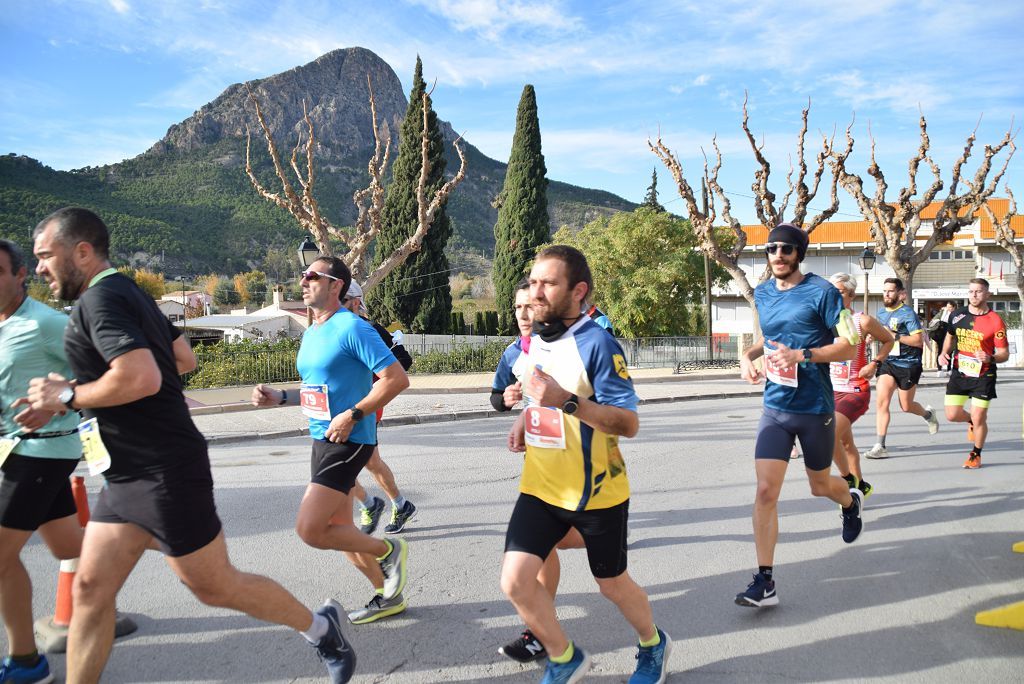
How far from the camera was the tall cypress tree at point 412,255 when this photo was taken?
34688mm

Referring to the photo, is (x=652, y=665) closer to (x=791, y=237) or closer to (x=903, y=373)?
(x=791, y=237)

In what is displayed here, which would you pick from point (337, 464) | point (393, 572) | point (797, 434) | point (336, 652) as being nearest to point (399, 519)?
point (393, 572)

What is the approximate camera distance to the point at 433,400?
52.5 feet

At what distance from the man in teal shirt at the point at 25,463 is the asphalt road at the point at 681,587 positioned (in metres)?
0.41

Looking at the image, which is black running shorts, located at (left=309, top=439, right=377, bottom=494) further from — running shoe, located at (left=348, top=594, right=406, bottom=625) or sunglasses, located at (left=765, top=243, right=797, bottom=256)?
sunglasses, located at (left=765, top=243, right=797, bottom=256)

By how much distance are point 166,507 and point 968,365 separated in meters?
8.04

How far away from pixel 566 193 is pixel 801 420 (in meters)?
136

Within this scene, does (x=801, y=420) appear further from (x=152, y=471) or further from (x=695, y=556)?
(x=152, y=471)

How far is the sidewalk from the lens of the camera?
11.8 metres

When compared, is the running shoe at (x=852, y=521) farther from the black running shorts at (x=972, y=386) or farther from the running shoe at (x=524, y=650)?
the black running shorts at (x=972, y=386)

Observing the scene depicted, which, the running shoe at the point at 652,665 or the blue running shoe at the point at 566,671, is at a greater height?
the blue running shoe at the point at 566,671

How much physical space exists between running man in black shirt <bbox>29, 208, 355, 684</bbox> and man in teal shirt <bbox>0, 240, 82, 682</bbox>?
2.23 ft

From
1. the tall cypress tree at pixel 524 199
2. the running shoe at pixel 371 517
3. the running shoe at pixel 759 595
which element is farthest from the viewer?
the tall cypress tree at pixel 524 199

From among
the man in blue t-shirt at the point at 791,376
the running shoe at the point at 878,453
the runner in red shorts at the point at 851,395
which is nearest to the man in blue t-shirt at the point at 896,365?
the running shoe at the point at 878,453
